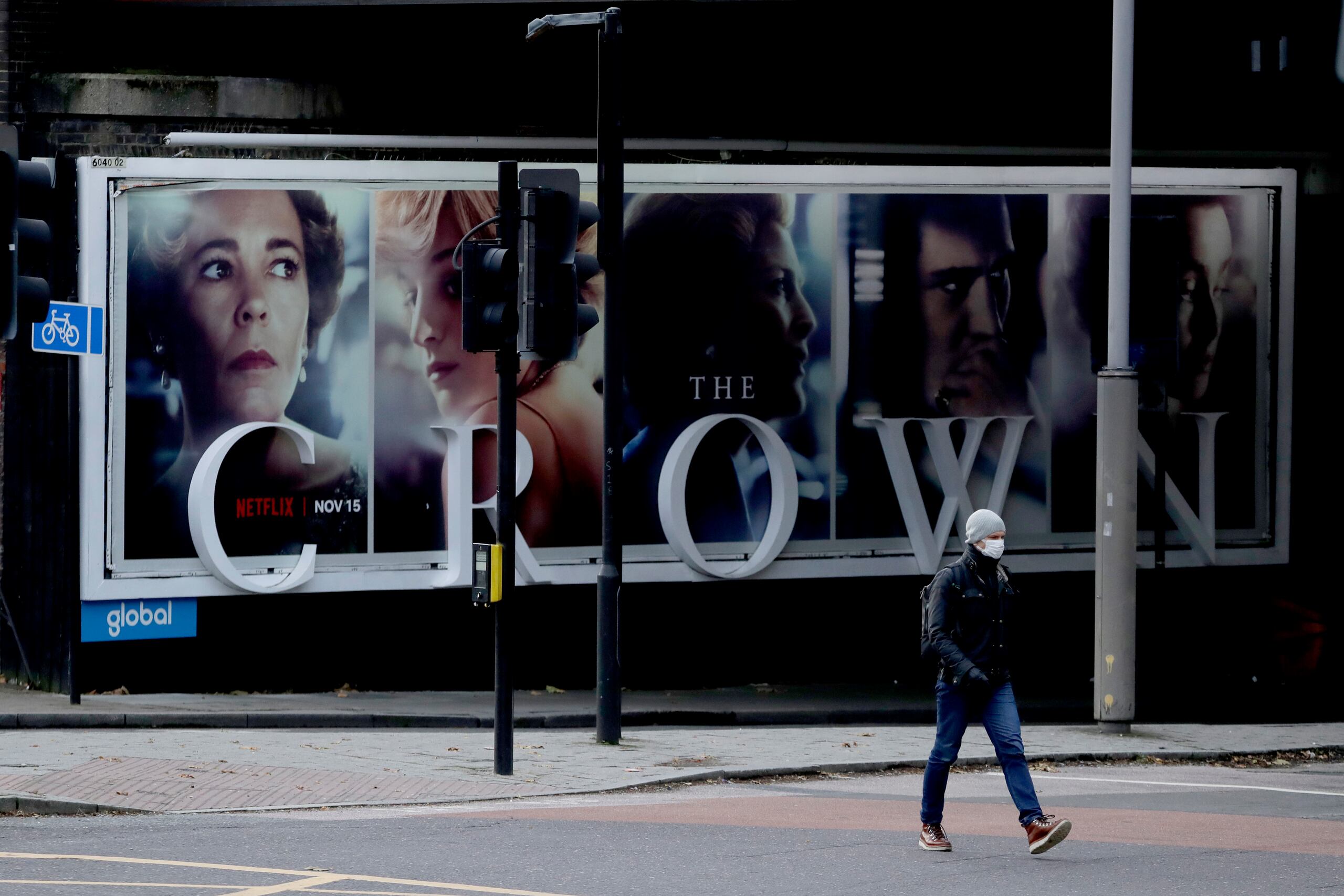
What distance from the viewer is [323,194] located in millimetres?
16328

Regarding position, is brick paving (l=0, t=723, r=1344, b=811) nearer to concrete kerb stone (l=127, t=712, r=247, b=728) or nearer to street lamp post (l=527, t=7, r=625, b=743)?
concrete kerb stone (l=127, t=712, r=247, b=728)

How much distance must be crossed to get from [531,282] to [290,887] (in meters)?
4.92

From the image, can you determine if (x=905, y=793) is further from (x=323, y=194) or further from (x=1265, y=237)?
(x=1265, y=237)

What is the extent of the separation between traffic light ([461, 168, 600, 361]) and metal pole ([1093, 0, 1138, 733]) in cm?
509

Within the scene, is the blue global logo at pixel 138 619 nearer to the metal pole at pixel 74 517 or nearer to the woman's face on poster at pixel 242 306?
the metal pole at pixel 74 517

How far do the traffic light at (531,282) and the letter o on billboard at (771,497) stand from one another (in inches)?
199

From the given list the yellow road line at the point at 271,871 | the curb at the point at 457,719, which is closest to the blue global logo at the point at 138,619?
the curb at the point at 457,719

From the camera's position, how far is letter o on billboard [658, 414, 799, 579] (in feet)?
56.3

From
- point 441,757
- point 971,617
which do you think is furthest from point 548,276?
point 971,617

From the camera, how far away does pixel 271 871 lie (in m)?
8.44

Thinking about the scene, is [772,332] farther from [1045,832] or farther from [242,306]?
[1045,832]

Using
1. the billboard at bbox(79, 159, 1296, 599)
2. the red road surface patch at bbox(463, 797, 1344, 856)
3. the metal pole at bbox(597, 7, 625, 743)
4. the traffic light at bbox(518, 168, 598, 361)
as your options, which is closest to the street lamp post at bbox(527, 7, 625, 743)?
the metal pole at bbox(597, 7, 625, 743)

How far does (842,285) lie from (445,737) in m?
6.31

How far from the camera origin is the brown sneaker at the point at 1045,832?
9023 millimetres
